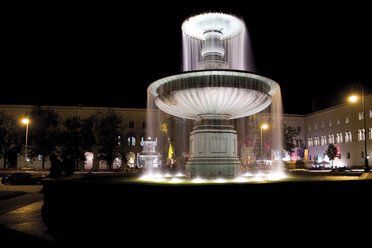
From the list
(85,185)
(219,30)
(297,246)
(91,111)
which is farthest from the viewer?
(91,111)

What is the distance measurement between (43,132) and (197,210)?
44.2m

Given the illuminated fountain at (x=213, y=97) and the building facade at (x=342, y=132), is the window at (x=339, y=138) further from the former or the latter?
the illuminated fountain at (x=213, y=97)

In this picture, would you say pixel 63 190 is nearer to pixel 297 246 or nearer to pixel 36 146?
pixel 297 246

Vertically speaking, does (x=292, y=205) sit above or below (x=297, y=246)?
above

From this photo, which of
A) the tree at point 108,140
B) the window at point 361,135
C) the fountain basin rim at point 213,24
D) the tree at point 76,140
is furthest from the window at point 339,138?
the fountain basin rim at point 213,24

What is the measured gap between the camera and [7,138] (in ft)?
154

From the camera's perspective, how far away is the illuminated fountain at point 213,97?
9.43m

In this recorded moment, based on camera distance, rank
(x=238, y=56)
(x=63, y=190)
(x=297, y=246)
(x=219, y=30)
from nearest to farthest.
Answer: (x=297, y=246) < (x=63, y=190) < (x=219, y=30) < (x=238, y=56)

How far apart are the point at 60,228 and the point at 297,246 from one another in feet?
13.5

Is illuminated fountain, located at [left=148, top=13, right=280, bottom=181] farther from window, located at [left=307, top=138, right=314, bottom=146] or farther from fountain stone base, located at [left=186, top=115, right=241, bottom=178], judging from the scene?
window, located at [left=307, top=138, right=314, bottom=146]

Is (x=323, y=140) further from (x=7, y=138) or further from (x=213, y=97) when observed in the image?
(x=213, y=97)

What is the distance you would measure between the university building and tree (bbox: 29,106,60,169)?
158cm

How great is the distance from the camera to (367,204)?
22.9 ft

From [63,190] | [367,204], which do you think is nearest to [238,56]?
[367,204]
